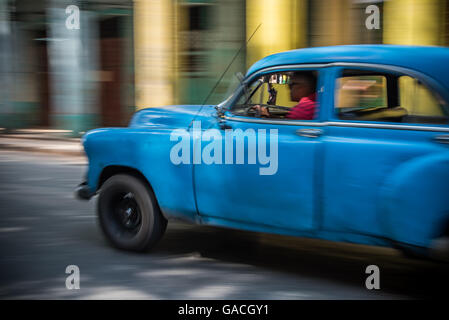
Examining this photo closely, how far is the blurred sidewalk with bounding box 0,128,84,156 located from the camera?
1260 centimetres

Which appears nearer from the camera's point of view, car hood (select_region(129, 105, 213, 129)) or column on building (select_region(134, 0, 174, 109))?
car hood (select_region(129, 105, 213, 129))

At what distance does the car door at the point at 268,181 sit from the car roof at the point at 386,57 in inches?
6.6

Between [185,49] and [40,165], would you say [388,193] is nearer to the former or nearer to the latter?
[40,165]

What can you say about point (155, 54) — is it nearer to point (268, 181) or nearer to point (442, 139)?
point (268, 181)

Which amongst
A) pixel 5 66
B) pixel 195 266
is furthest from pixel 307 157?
pixel 5 66

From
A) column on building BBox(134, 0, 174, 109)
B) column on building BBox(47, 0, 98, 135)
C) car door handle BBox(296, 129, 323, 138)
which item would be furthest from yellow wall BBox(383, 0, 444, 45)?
column on building BBox(47, 0, 98, 135)

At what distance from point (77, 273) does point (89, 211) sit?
2.43m

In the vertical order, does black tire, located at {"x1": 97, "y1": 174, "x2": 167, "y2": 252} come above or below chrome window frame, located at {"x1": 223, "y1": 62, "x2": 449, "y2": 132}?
below

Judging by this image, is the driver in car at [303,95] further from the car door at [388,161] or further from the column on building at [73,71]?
the column on building at [73,71]

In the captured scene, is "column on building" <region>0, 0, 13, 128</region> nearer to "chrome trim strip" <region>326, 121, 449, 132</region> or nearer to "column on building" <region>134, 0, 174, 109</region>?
"column on building" <region>134, 0, 174, 109</region>

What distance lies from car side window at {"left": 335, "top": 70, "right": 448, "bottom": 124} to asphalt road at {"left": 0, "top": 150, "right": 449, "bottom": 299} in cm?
127

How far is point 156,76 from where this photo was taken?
13656mm

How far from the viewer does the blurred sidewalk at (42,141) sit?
1260 centimetres

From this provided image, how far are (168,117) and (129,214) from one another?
3.07 feet
